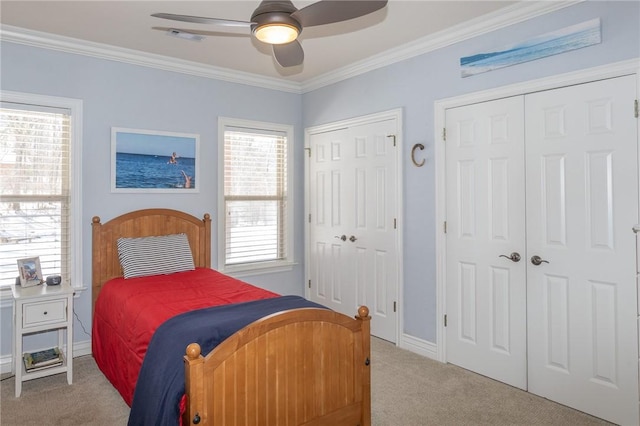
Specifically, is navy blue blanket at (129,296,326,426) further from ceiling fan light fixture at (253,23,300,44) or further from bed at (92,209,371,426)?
ceiling fan light fixture at (253,23,300,44)

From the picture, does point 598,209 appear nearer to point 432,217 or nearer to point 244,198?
point 432,217

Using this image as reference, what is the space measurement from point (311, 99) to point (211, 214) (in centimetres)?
173

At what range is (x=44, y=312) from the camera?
2.99 meters

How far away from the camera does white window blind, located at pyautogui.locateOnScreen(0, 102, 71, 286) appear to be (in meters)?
3.32

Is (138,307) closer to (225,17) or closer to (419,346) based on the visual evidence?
(225,17)

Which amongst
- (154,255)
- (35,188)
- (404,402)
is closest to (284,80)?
(154,255)

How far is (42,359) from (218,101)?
8.97 feet

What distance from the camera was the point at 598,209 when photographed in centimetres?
258

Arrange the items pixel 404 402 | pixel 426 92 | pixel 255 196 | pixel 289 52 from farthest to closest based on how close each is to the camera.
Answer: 1. pixel 255 196
2. pixel 426 92
3. pixel 404 402
4. pixel 289 52

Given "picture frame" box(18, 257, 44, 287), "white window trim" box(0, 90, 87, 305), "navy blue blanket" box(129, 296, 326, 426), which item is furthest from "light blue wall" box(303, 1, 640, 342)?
"picture frame" box(18, 257, 44, 287)

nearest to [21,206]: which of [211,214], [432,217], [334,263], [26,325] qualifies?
[26,325]

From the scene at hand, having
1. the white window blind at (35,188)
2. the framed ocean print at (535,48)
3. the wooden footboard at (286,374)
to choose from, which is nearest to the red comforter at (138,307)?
the white window blind at (35,188)

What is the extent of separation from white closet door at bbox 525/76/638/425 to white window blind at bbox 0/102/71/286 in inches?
143

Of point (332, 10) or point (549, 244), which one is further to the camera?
point (549, 244)
